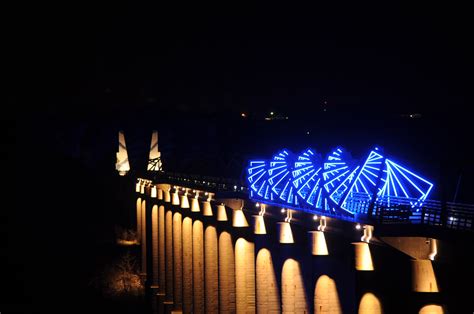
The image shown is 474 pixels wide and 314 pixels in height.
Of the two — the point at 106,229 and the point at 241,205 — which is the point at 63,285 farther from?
the point at 241,205

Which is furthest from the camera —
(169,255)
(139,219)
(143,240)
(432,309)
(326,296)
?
(139,219)

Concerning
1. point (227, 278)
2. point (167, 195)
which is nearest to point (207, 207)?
point (227, 278)

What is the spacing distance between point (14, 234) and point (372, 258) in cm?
7497

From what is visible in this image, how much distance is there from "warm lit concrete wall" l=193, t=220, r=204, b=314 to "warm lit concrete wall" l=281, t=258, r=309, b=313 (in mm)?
12465

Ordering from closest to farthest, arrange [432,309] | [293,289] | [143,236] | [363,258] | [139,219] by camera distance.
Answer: [432,309]
[363,258]
[293,289]
[143,236]
[139,219]

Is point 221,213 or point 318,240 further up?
point 221,213

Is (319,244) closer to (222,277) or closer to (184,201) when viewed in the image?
(222,277)

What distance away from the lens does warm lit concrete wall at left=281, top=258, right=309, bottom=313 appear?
957 inches

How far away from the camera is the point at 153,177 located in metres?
58.5

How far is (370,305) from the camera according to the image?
18.5m

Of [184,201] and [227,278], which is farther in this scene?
[184,201]

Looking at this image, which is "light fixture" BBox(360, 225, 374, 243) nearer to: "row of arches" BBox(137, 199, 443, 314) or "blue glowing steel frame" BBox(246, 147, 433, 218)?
"blue glowing steel frame" BBox(246, 147, 433, 218)

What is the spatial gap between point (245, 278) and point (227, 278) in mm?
3015

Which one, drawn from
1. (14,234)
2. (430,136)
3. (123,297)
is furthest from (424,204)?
(14,234)
